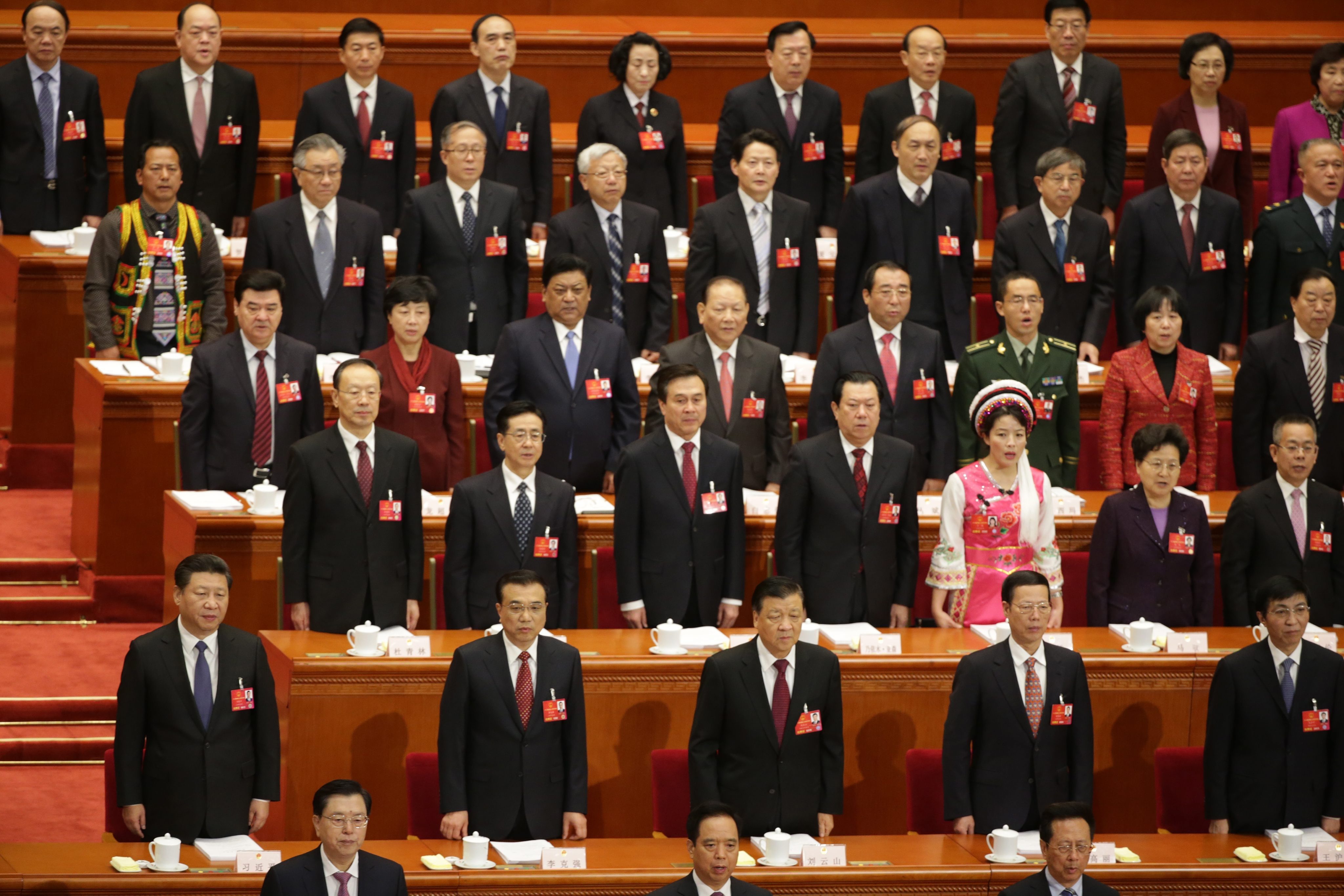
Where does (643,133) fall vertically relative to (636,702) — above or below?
above

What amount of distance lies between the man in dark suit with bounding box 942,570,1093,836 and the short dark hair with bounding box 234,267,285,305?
243cm

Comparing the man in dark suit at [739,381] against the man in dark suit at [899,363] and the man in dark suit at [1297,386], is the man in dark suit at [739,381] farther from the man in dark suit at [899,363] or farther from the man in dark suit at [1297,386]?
the man in dark suit at [1297,386]

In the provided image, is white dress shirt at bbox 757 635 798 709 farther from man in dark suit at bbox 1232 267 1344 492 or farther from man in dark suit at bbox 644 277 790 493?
man in dark suit at bbox 1232 267 1344 492

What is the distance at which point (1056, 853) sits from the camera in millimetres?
4512

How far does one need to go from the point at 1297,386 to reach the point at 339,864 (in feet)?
12.5

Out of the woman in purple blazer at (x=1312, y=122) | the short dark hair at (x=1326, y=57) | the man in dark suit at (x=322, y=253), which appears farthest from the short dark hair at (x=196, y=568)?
the short dark hair at (x=1326, y=57)

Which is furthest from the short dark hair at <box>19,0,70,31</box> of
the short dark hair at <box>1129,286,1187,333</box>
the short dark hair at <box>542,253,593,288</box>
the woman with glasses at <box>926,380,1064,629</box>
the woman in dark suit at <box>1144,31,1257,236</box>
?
the woman in dark suit at <box>1144,31,1257,236</box>

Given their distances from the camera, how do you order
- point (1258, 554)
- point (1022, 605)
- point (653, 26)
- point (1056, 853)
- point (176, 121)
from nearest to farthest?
1. point (1056, 853)
2. point (1022, 605)
3. point (1258, 554)
4. point (176, 121)
5. point (653, 26)

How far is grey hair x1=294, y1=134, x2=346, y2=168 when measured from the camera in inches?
266

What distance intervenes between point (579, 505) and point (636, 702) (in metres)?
0.92

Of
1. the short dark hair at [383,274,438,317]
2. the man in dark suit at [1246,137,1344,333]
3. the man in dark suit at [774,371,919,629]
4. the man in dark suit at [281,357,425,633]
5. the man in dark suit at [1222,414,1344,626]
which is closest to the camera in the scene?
the man in dark suit at [281,357,425,633]

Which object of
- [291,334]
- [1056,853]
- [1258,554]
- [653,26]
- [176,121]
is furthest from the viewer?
[653,26]

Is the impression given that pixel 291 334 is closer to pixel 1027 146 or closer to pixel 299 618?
pixel 299 618

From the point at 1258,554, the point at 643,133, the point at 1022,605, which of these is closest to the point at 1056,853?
the point at 1022,605
